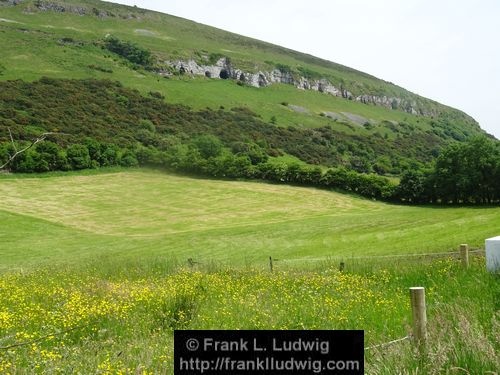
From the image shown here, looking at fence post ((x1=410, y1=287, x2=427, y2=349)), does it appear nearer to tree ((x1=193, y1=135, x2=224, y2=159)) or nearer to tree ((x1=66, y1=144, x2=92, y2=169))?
tree ((x1=66, y1=144, x2=92, y2=169))

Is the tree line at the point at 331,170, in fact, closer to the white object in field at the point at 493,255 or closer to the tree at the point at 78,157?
the tree at the point at 78,157

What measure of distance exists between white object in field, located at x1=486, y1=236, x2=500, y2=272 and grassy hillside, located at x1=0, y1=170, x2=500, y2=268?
45.6 ft

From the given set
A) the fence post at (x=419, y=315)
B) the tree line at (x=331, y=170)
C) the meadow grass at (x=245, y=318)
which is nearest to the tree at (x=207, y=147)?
the tree line at (x=331, y=170)

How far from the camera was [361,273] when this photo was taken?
1562cm

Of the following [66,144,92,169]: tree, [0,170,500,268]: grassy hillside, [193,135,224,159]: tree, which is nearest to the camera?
[0,170,500,268]: grassy hillside

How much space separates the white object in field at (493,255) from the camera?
34.5 feet

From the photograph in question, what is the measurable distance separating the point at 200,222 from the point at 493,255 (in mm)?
50945

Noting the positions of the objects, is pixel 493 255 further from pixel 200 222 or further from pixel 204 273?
pixel 200 222

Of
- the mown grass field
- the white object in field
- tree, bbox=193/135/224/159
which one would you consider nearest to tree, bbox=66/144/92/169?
the mown grass field

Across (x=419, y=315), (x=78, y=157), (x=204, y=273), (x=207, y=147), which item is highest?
(x=419, y=315)

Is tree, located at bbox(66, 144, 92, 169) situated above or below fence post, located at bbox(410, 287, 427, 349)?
below

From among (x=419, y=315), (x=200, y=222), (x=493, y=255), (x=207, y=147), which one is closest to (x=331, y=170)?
(x=207, y=147)

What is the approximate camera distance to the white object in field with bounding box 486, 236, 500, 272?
1051 centimetres

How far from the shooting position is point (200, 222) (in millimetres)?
60250
